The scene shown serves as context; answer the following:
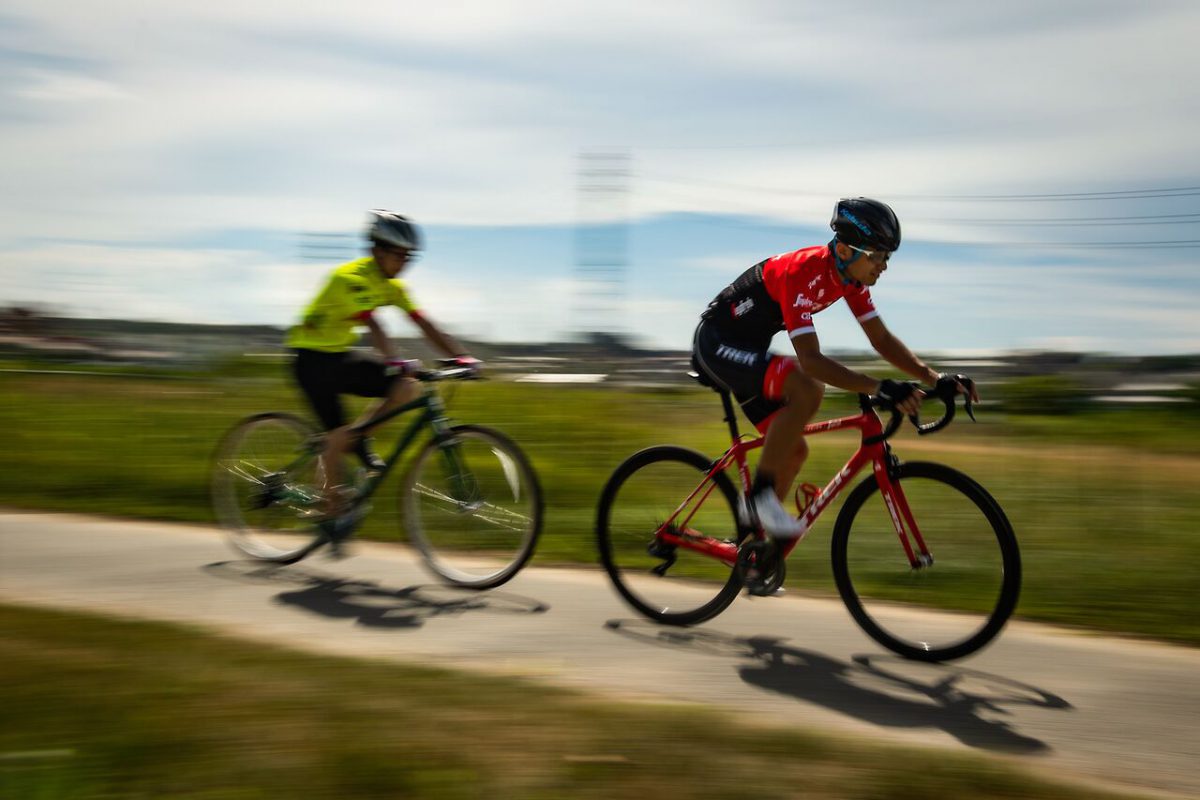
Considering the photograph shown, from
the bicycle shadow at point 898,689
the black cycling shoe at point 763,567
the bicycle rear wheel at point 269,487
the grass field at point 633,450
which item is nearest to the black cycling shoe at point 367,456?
the bicycle rear wheel at point 269,487

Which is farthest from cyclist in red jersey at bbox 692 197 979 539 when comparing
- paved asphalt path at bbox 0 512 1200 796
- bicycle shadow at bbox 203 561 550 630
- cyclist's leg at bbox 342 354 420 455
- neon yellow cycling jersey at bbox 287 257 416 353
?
neon yellow cycling jersey at bbox 287 257 416 353

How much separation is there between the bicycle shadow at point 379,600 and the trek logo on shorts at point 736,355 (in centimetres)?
159

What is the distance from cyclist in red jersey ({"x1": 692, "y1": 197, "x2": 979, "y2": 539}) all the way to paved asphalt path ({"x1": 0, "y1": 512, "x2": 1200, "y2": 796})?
2.49 ft

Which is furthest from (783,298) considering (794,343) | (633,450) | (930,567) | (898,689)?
(633,450)

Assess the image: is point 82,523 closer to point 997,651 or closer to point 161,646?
point 161,646

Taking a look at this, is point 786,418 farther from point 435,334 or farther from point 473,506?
point 435,334

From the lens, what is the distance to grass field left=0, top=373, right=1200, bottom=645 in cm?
629

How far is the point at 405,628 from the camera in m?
5.29

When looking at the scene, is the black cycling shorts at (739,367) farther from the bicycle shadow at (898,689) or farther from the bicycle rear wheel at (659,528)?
the bicycle shadow at (898,689)

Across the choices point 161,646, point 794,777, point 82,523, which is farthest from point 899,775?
point 82,523

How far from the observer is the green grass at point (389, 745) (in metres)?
3.30

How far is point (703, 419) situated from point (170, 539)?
6.48 metres

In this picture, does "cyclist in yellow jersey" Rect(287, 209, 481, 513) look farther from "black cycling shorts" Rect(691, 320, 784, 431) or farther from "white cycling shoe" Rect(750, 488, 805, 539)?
"white cycling shoe" Rect(750, 488, 805, 539)

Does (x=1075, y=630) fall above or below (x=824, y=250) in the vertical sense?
below
